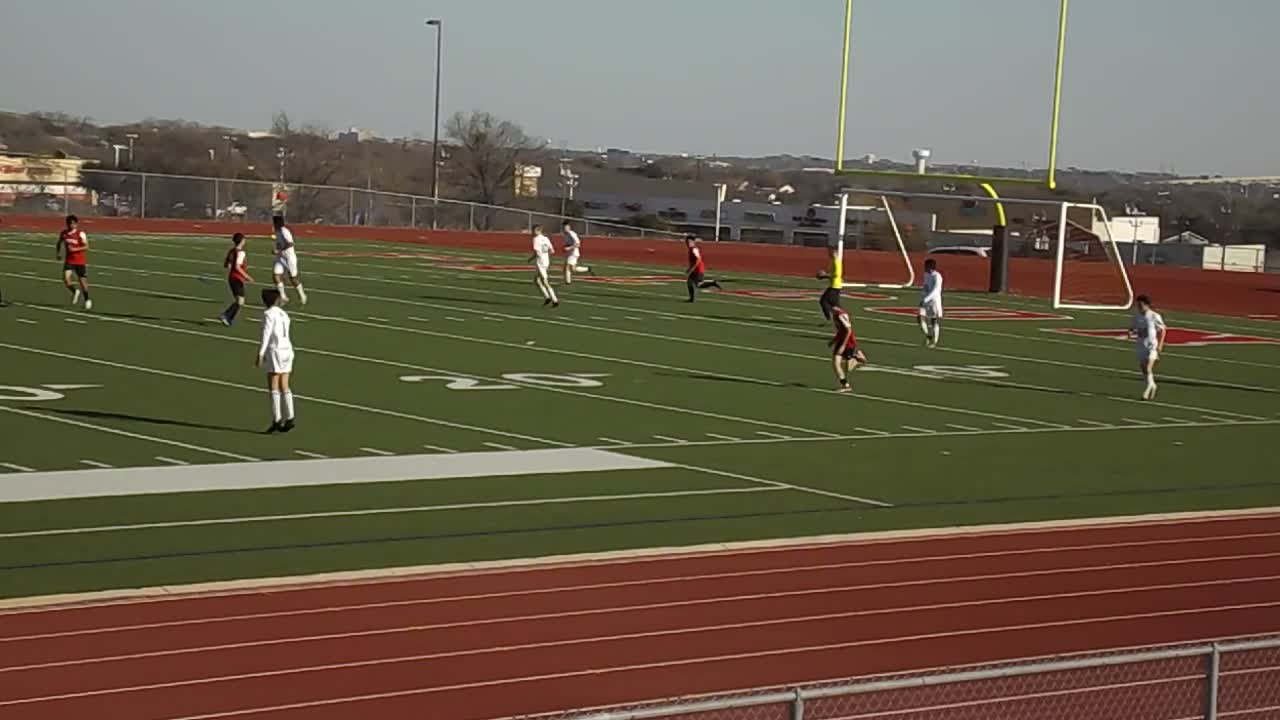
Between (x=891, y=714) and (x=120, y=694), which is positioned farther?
(x=120, y=694)

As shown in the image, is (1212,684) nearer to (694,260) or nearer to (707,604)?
(707,604)

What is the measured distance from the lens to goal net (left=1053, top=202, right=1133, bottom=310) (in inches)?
1672

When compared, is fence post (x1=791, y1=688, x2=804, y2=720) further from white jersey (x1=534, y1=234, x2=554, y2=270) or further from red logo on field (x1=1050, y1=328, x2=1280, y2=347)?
white jersey (x1=534, y1=234, x2=554, y2=270)

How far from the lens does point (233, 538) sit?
14812 millimetres

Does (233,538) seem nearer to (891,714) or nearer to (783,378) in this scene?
(891,714)

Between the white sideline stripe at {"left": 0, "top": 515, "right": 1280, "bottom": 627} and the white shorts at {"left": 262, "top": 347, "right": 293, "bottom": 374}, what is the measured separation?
237 inches

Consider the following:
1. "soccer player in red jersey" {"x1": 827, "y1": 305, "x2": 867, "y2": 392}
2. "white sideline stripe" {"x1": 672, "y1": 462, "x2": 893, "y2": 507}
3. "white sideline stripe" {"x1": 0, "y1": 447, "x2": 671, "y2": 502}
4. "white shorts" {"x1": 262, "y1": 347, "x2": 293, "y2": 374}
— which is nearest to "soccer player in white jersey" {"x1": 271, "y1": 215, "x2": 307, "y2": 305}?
"soccer player in red jersey" {"x1": 827, "y1": 305, "x2": 867, "y2": 392}

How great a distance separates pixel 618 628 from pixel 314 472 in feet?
20.1

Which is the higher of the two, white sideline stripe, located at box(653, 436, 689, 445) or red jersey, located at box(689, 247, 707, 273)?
red jersey, located at box(689, 247, 707, 273)

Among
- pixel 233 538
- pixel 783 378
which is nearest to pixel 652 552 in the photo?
pixel 233 538

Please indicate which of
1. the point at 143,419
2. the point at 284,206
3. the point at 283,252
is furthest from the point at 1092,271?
the point at 284,206

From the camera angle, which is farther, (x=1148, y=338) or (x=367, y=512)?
(x=1148, y=338)

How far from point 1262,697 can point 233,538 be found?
7.70 m

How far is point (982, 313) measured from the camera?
138 feet
